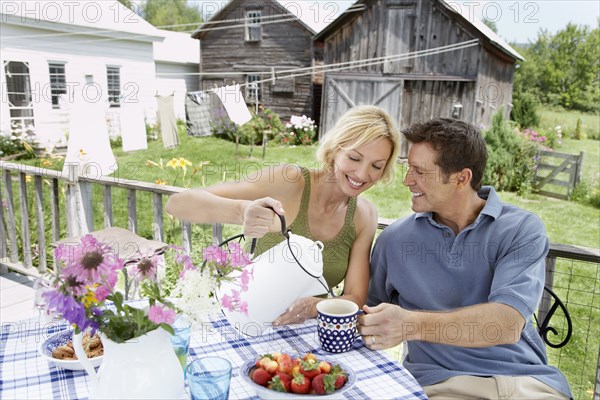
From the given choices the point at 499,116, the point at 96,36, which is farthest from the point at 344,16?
the point at 96,36

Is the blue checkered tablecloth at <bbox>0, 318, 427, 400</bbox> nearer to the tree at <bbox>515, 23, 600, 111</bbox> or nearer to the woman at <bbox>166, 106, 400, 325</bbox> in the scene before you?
the woman at <bbox>166, 106, 400, 325</bbox>

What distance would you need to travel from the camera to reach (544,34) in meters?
23.2

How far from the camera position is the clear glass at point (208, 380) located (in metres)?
0.78

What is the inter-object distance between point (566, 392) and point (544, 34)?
2597 centimetres

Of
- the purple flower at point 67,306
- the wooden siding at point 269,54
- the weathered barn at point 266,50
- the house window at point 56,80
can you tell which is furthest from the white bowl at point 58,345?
the wooden siding at point 269,54

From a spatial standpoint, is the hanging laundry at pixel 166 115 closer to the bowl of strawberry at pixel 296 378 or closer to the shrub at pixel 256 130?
the shrub at pixel 256 130

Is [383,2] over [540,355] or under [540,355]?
over

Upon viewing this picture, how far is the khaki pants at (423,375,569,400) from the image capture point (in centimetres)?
119

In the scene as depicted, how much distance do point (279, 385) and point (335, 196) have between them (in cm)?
79

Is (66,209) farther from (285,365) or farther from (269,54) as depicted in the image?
(269,54)

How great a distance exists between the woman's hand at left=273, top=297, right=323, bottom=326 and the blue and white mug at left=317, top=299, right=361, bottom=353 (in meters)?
0.12

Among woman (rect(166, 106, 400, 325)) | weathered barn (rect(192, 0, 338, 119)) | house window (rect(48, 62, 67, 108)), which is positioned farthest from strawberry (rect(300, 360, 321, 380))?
weathered barn (rect(192, 0, 338, 119))

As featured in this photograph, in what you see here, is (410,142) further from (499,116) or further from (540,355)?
(499,116)

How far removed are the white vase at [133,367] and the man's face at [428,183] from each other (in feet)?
2.85
